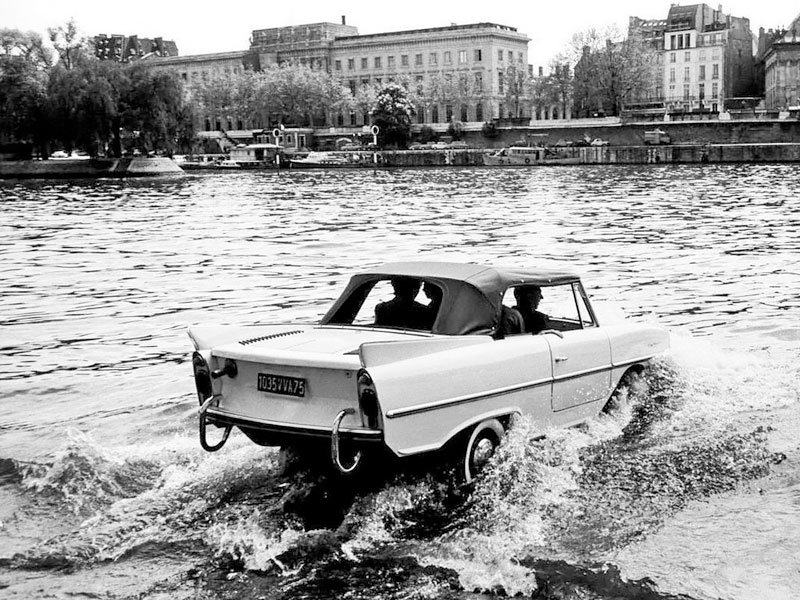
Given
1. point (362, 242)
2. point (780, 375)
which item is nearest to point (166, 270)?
point (362, 242)

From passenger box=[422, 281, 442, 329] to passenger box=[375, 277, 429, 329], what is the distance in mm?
63

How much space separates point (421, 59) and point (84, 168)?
75.9 m

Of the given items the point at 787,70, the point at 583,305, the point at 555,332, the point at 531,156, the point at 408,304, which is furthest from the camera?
the point at 787,70

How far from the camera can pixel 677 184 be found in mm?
63500

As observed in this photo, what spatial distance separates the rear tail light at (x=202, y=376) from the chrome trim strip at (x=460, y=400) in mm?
1704

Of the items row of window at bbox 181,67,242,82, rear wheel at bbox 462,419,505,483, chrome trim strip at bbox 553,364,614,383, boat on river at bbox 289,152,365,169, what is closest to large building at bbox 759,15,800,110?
boat on river at bbox 289,152,365,169

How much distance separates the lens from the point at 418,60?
163 m

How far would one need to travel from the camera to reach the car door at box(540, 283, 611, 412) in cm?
960

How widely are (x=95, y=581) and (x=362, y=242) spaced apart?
26.3m

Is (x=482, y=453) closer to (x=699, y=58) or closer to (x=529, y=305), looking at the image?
(x=529, y=305)

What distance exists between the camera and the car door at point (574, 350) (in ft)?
31.5

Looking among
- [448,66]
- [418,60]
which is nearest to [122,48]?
[418,60]

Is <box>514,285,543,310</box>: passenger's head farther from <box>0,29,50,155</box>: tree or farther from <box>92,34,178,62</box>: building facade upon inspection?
<box>92,34,178,62</box>: building facade

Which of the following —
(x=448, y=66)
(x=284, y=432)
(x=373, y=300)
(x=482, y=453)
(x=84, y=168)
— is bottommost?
(x=84, y=168)
